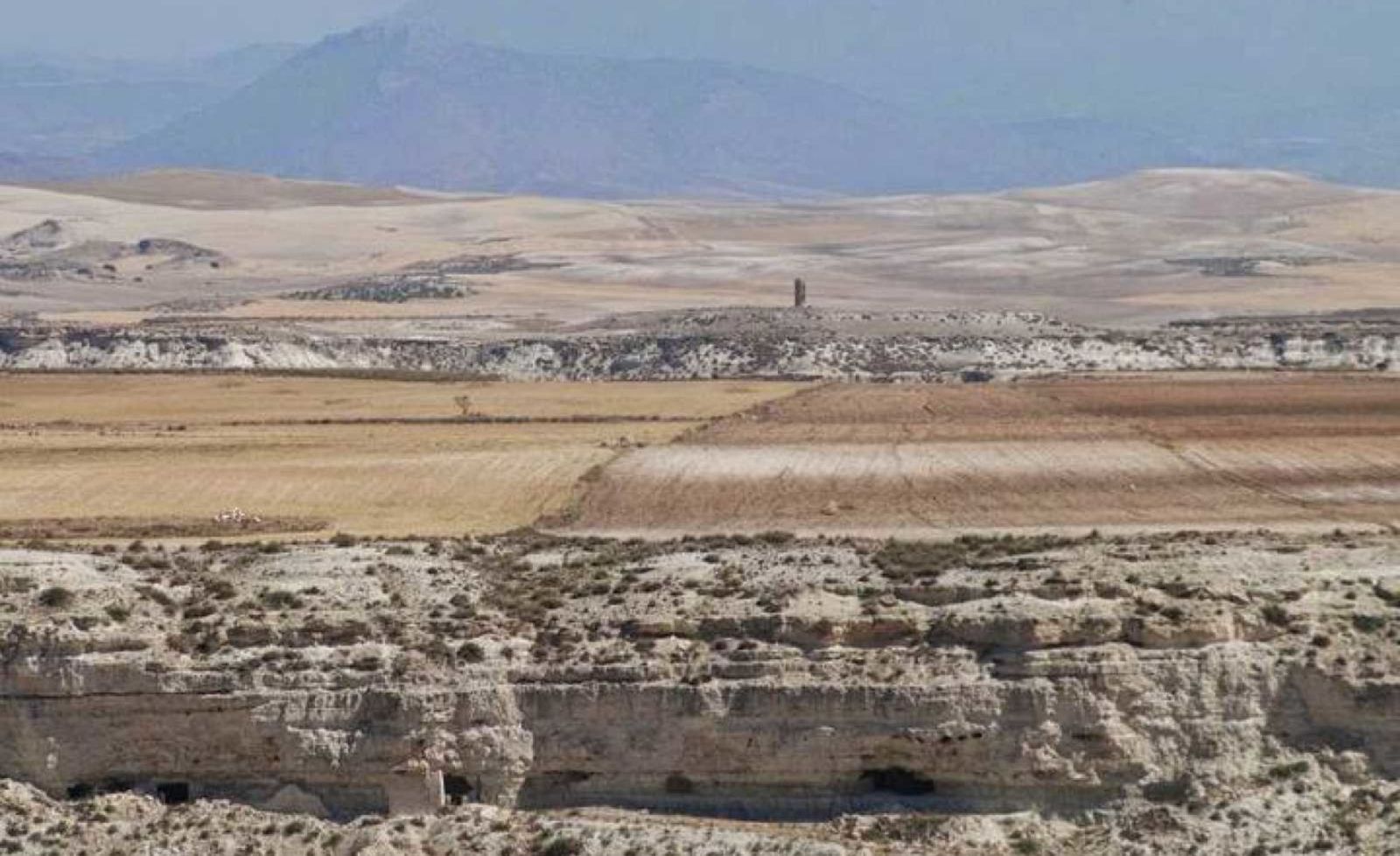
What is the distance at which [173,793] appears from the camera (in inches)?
1257

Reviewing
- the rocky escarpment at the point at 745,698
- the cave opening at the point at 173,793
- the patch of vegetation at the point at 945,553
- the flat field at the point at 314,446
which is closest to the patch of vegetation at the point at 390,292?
the flat field at the point at 314,446

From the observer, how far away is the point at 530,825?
101 feet

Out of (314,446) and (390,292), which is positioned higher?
(390,292)

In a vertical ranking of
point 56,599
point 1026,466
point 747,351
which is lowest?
point 1026,466

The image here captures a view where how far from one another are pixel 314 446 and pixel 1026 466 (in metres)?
21.2

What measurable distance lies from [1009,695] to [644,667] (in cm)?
487

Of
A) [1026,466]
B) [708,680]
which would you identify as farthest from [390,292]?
[708,680]

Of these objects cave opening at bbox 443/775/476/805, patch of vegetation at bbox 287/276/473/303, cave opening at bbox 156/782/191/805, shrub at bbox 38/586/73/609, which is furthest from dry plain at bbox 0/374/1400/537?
patch of vegetation at bbox 287/276/473/303

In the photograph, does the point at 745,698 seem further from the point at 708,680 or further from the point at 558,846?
the point at 558,846

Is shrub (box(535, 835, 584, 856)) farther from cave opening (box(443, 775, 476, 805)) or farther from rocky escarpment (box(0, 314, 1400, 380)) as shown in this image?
rocky escarpment (box(0, 314, 1400, 380))

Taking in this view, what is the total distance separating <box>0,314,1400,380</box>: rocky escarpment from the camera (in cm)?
10631

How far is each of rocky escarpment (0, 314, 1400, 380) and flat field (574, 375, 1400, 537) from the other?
19955 millimetres

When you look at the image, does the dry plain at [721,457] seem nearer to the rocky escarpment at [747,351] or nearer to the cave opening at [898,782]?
the rocky escarpment at [747,351]

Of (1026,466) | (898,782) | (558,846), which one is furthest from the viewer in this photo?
(1026,466)
